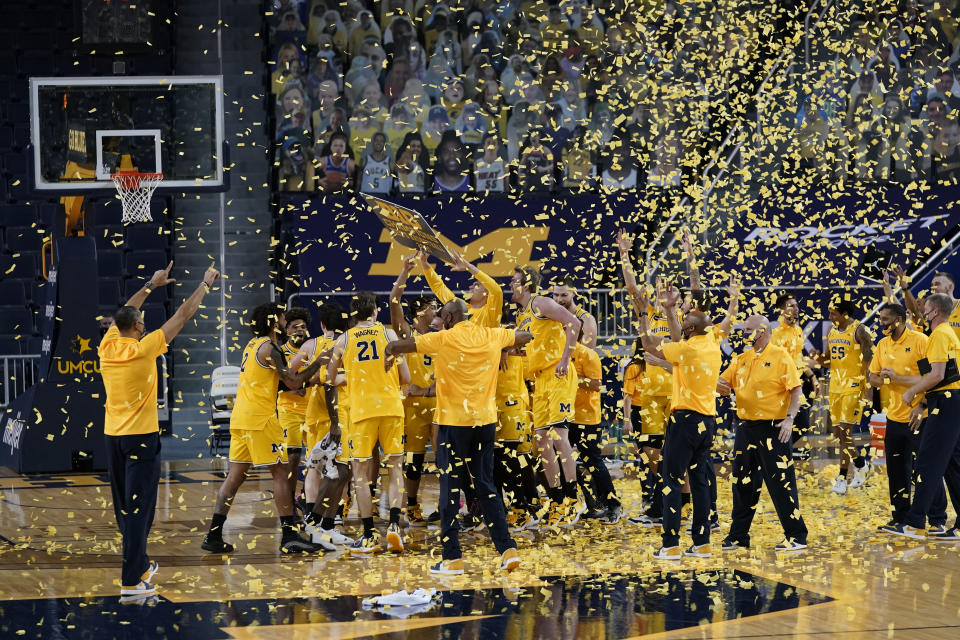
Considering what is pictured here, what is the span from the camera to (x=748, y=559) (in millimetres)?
9328

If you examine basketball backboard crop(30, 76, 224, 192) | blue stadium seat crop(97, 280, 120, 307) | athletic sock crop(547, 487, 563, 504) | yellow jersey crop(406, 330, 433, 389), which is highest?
basketball backboard crop(30, 76, 224, 192)

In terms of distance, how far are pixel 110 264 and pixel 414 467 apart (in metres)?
10.1

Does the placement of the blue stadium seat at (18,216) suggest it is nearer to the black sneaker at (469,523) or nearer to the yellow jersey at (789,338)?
the black sneaker at (469,523)

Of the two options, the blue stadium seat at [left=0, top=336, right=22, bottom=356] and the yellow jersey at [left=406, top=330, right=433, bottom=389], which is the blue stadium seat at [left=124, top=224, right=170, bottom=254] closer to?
the blue stadium seat at [left=0, top=336, right=22, bottom=356]

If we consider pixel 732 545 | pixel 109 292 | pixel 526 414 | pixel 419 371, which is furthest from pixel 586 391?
pixel 109 292

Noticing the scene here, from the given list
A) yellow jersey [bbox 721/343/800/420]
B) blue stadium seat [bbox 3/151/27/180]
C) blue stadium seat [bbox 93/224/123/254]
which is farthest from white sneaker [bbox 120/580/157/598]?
blue stadium seat [bbox 3/151/27/180]

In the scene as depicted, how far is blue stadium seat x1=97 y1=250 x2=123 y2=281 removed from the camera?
1958cm

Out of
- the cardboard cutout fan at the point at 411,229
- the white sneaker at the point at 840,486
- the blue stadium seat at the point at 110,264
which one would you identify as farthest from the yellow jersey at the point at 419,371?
the blue stadium seat at the point at 110,264

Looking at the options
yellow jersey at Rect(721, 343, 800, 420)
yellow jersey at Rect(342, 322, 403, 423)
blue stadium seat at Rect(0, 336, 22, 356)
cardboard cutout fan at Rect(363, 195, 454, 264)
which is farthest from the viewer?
blue stadium seat at Rect(0, 336, 22, 356)

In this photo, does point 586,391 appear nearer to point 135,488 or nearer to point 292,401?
point 292,401

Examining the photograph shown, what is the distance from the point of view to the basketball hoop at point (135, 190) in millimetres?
14398

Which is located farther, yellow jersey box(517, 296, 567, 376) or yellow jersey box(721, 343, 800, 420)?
yellow jersey box(517, 296, 567, 376)

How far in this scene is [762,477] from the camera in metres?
9.77

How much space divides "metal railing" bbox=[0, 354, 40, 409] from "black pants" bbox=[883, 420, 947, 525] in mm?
12739
